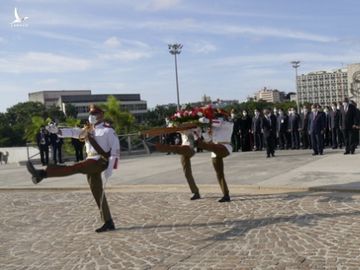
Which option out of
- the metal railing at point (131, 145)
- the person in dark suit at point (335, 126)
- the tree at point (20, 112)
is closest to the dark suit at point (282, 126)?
the person in dark suit at point (335, 126)

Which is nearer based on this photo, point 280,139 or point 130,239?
point 130,239

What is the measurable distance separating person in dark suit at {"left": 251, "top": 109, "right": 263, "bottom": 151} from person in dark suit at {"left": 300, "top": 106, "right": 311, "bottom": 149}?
1.62m

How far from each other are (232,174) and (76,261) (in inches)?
293

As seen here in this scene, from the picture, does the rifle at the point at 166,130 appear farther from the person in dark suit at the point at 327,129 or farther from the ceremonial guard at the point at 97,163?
the person in dark suit at the point at 327,129

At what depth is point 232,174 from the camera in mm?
13570

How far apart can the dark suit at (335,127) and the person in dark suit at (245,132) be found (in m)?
3.31

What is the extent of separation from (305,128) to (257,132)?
190 cm

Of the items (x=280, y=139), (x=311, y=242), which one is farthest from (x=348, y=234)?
(x=280, y=139)

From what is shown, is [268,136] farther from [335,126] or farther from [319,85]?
[319,85]

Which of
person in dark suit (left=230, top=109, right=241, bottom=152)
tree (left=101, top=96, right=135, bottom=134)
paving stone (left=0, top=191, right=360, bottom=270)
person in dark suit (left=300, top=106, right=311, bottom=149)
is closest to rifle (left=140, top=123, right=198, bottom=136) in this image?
paving stone (left=0, top=191, right=360, bottom=270)

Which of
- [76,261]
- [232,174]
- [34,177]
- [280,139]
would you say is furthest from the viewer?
[280,139]

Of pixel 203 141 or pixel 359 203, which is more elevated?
pixel 203 141

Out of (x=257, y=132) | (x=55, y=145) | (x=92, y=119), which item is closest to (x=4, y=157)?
(x=55, y=145)

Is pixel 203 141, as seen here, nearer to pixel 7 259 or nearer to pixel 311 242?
pixel 311 242
